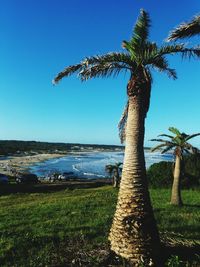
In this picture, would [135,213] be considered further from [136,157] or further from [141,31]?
[141,31]

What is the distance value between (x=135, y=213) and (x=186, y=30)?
236 inches

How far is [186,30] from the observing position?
1276cm

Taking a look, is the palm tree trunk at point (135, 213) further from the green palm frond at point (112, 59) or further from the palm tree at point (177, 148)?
the palm tree at point (177, 148)

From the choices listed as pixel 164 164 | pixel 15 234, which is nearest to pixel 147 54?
pixel 15 234

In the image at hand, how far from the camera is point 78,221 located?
63.6 ft

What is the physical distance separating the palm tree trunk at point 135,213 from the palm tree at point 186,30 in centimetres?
249

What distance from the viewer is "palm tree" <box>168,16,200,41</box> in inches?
492

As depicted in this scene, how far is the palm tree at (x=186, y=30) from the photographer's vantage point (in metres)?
12.5

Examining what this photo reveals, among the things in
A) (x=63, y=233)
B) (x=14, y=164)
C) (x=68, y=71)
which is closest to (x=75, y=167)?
(x=14, y=164)

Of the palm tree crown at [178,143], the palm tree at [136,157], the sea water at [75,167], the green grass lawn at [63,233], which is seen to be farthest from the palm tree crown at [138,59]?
the sea water at [75,167]

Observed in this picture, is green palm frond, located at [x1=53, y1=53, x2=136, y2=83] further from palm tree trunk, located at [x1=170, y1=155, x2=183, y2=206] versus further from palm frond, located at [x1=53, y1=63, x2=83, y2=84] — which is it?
palm tree trunk, located at [x1=170, y1=155, x2=183, y2=206]

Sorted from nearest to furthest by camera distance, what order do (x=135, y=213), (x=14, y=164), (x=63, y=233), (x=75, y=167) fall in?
(x=135, y=213) → (x=63, y=233) → (x=14, y=164) → (x=75, y=167)

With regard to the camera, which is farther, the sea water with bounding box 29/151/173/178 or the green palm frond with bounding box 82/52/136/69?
the sea water with bounding box 29/151/173/178

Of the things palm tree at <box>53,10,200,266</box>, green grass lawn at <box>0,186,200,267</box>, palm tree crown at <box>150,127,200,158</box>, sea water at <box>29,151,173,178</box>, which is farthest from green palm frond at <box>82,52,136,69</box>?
sea water at <box>29,151,173,178</box>
